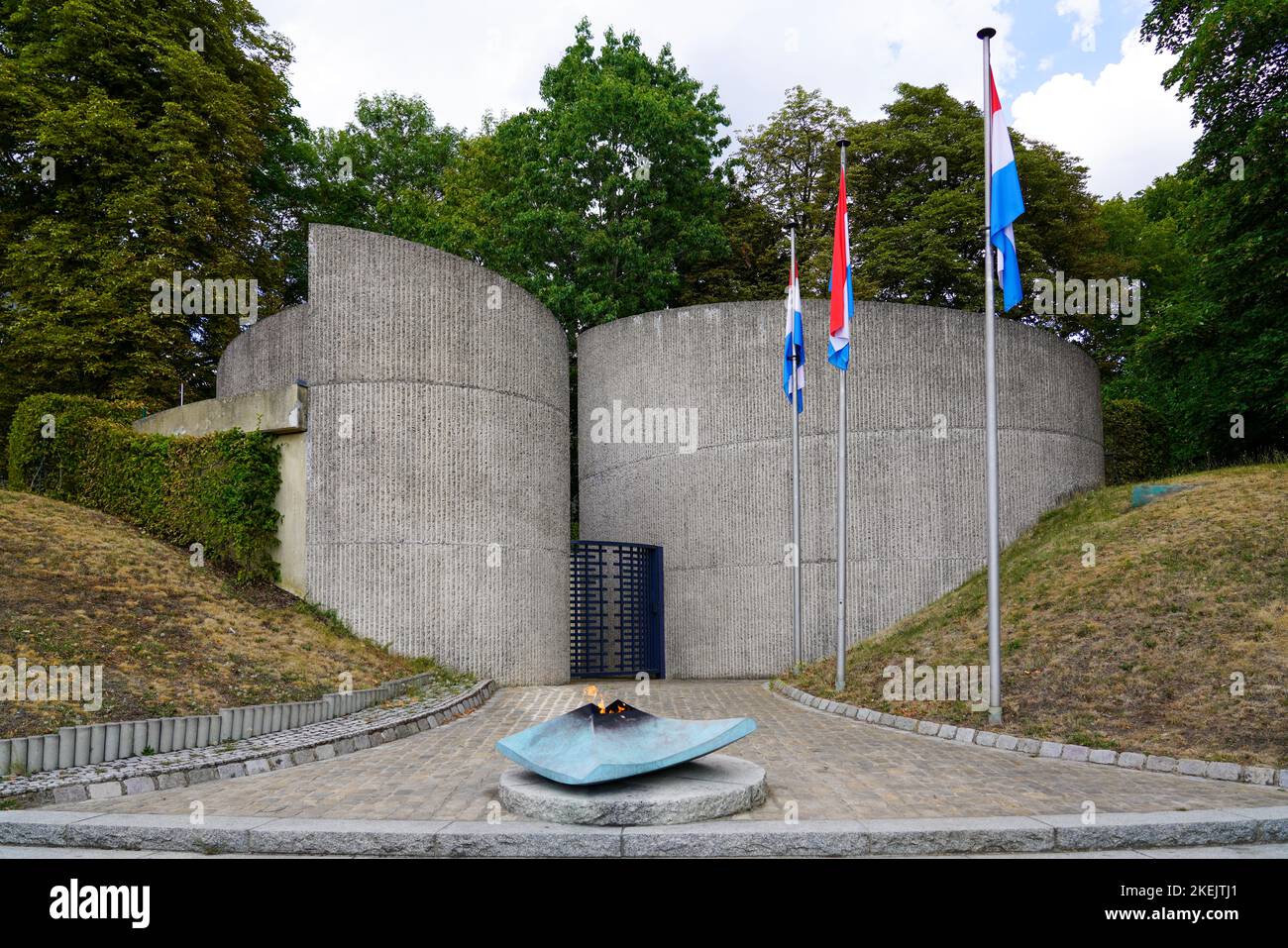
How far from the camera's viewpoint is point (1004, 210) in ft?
36.2

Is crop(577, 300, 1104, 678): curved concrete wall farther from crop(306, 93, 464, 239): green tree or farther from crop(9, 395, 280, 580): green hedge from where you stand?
crop(306, 93, 464, 239): green tree

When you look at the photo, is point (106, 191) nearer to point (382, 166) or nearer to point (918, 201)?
point (382, 166)

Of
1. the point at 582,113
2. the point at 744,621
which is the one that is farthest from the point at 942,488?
the point at 582,113

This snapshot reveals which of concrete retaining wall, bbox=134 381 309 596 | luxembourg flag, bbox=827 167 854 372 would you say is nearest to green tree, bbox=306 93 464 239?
concrete retaining wall, bbox=134 381 309 596

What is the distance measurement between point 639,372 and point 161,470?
9898mm

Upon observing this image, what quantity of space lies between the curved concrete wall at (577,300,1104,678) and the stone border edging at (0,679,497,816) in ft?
27.4

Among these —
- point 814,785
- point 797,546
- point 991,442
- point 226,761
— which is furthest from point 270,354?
point 814,785

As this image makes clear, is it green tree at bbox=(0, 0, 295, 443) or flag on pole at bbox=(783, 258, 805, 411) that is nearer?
flag on pole at bbox=(783, 258, 805, 411)

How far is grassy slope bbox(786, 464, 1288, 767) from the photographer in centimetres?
967

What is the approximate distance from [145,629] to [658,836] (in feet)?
27.1

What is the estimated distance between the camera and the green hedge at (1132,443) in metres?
22.5

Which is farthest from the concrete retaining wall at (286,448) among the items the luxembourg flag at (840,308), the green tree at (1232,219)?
the green tree at (1232,219)

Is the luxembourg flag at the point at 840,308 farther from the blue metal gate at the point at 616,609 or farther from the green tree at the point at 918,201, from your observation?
the green tree at the point at 918,201

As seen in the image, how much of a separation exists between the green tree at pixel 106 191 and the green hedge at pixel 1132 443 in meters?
24.3
